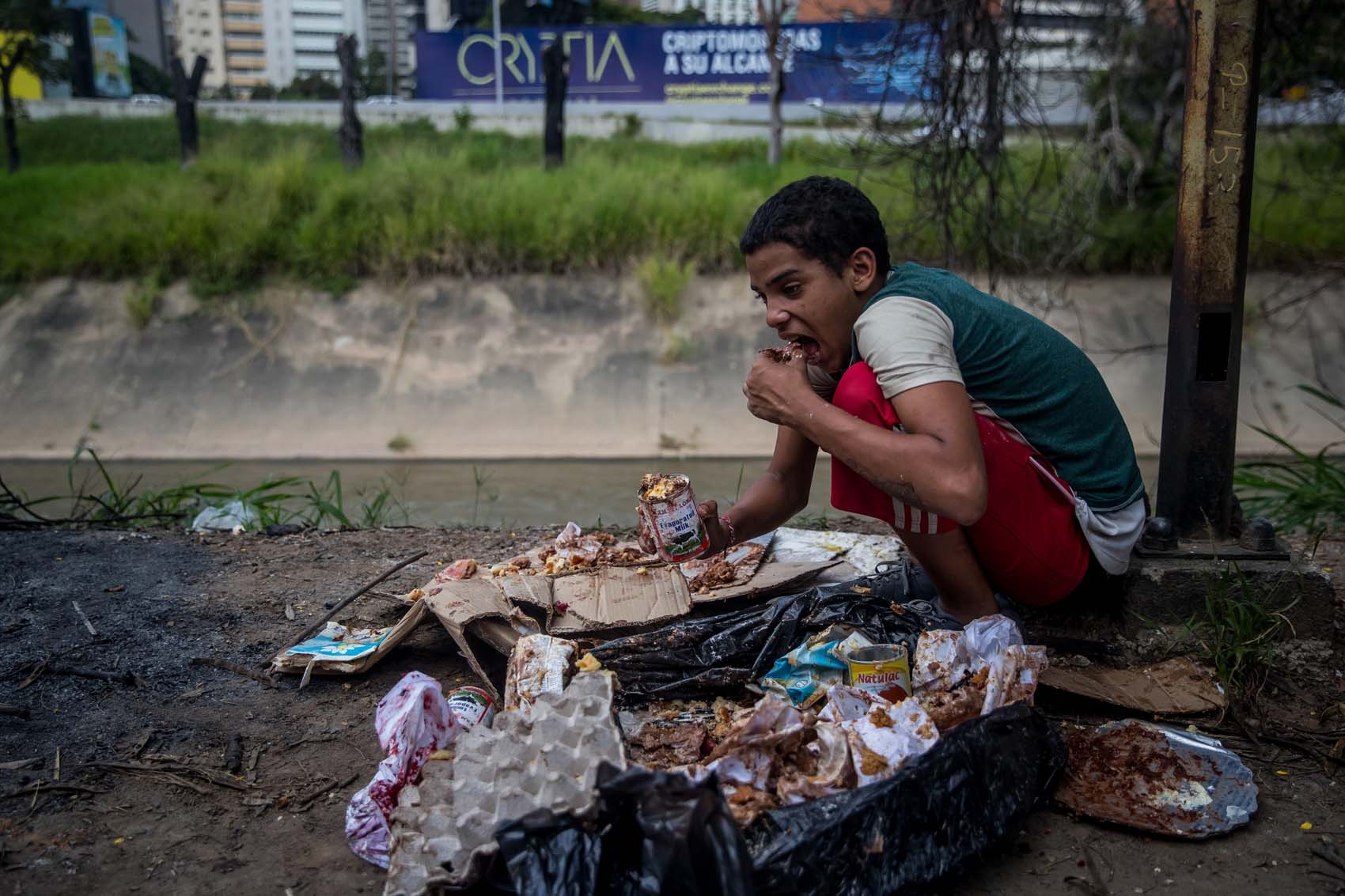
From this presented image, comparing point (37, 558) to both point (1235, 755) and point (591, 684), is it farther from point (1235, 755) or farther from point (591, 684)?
point (1235, 755)

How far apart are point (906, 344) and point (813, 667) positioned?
790 mm

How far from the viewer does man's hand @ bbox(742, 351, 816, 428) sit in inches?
90.9

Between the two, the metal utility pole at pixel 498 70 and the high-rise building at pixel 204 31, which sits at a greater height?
the high-rise building at pixel 204 31

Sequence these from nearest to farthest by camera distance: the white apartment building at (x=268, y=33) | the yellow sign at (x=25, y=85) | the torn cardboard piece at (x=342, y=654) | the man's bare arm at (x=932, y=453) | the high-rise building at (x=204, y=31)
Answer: the man's bare arm at (x=932, y=453), the torn cardboard piece at (x=342, y=654), the yellow sign at (x=25, y=85), the high-rise building at (x=204, y=31), the white apartment building at (x=268, y=33)

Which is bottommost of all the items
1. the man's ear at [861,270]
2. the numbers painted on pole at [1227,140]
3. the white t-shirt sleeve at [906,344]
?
the white t-shirt sleeve at [906,344]

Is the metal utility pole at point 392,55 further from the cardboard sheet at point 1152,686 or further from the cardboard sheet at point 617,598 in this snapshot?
the cardboard sheet at point 1152,686

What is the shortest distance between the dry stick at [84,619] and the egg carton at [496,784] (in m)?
1.52

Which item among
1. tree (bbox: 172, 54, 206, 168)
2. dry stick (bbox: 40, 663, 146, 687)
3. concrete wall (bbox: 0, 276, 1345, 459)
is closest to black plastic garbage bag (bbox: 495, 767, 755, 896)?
dry stick (bbox: 40, 663, 146, 687)

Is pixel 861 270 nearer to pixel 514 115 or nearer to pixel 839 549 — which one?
pixel 839 549

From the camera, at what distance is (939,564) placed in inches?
97.4

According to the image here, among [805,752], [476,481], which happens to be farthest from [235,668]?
[476,481]

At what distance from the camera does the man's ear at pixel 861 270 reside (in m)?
2.36

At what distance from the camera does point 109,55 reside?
30.0 meters

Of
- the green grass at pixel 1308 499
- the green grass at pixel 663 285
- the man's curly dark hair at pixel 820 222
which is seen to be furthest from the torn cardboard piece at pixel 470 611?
the green grass at pixel 663 285
